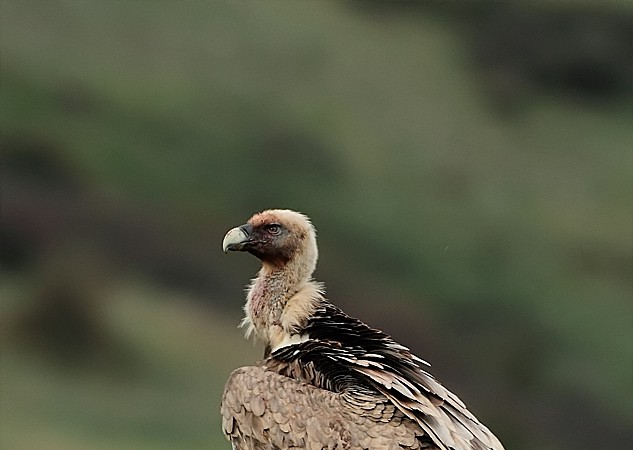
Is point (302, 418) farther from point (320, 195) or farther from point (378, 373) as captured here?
point (320, 195)

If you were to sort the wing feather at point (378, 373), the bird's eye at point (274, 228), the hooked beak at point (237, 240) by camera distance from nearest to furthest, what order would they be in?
the wing feather at point (378, 373) → the hooked beak at point (237, 240) → the bird's eye at point (274, 228)

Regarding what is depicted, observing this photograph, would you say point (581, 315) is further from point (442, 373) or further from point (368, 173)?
point (368, 173)

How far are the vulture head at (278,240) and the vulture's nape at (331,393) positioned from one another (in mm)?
121

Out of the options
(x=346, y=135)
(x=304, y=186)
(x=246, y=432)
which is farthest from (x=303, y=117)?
(x=246, y=432)

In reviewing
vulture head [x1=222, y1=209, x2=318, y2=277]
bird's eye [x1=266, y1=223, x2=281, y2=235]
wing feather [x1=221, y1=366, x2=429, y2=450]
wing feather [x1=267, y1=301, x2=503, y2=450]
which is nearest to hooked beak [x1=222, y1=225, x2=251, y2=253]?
vulture head [x1=222, y1=209, x2=318, y2=277]

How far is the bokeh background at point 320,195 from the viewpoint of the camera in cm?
2459

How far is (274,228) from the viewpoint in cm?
880

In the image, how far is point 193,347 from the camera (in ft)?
80.0

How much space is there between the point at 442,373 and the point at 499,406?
4.83 feet

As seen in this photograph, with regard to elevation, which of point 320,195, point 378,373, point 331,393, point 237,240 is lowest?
point 331,393

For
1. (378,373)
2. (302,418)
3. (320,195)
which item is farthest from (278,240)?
(320,195)

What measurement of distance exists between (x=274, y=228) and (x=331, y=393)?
1484 mm

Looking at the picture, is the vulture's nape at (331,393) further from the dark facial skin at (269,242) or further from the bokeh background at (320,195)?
the bokeh background at (320,195)

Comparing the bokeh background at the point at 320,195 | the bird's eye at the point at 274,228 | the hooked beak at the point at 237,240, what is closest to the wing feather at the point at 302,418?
the hooked beak at the point at 237,240
